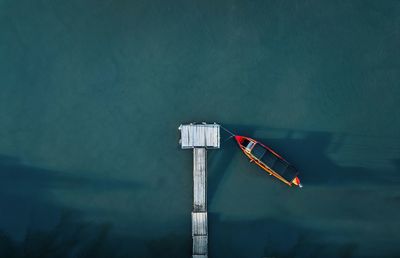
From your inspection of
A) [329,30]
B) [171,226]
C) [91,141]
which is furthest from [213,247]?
[329,30]

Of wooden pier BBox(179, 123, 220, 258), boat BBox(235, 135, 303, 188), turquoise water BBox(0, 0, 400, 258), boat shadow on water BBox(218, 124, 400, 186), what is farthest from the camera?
boat shadow on water BBox(218, 124, 400, 186)

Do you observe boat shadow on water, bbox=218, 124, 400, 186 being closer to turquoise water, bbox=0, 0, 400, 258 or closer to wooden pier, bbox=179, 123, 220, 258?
turquoise water, bbox=0, 0, 400, 258

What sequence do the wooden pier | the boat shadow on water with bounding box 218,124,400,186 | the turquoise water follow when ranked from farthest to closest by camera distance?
the boat shadow on water with bounding box 218,124,400,186
the turquoise water
the wooden pier

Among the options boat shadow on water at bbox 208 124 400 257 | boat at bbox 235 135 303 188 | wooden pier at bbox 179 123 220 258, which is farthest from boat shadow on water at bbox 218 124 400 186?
wooden pier at bbox 179 123 220 258

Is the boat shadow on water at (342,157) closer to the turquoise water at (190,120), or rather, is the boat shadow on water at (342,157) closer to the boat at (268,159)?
the turquoise water at (190,120)

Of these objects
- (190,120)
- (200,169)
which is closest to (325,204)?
(200,169)

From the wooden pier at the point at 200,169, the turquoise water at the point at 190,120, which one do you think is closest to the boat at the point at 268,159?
the turquoise water at the point at 190,120
